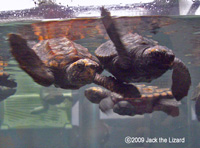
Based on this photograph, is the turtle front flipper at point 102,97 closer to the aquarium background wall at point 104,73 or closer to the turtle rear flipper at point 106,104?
the turtle rear flipper at point 106,104

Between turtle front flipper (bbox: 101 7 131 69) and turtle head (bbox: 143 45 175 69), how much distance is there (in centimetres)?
56

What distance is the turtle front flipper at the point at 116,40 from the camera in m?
4.42

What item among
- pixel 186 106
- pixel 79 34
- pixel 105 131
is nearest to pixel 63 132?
pixel 105 131

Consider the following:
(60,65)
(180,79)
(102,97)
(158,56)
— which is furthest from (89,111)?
(158,56)

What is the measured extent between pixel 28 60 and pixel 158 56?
2.80m

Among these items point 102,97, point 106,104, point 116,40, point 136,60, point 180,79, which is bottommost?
point 106,104

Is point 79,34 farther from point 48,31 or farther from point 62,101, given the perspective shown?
point 62,101

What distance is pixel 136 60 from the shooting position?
14.6 ft

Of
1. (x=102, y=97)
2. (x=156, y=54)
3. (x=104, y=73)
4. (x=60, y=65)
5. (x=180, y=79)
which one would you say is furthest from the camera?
(x=104, y=73)

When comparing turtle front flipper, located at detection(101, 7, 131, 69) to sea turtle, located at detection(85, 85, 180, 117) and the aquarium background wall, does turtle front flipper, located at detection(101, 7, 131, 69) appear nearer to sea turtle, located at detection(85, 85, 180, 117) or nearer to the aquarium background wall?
the aquarium background wall

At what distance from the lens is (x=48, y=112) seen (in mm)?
17750

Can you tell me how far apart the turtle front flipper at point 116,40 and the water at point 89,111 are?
0.59 meters

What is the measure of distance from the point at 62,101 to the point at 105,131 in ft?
16.6

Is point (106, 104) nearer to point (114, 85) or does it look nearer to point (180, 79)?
point (114, 85)
